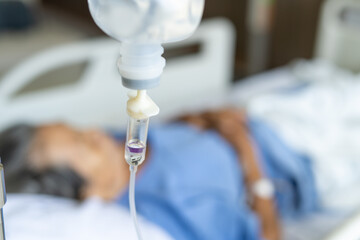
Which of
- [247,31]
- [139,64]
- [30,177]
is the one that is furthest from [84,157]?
[247,31]

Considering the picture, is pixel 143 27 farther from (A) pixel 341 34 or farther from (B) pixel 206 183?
(A) pixel 341 34

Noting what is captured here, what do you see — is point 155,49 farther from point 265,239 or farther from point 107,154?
point 265,239

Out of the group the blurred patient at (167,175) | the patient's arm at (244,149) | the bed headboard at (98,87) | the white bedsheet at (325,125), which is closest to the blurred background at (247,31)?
the bed headboard at (98,87)

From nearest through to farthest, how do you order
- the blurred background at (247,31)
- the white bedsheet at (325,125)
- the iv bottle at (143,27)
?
the iv bottle at (143,27) < the white bedsheet at (325,125) < the blurred background at (247,31)

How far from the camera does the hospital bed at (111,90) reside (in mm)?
1394

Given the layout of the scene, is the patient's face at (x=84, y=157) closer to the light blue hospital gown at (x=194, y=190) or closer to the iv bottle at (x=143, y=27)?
the light blue hospital gown at (x=194, y=190)

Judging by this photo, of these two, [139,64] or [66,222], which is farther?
[66,222]

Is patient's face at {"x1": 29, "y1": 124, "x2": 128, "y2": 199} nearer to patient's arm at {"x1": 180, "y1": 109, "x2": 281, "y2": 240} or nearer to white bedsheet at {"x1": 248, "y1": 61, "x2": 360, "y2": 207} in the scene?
patient's arm at {"x1": 180, "y1": 109, "x2": 281, "y2": 240}

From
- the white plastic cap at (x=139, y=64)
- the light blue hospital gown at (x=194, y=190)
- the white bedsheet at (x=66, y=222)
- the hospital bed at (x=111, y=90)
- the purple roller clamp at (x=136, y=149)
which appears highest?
the white plastic cap at (x=139, y=64)

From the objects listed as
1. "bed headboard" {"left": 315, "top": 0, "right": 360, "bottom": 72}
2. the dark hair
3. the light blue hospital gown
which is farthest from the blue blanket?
"bed headboard" {"left": 315, "top": 0, "right": 360, "bottom": 72}

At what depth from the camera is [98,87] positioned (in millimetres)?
1580

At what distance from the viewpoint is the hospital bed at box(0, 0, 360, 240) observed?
1.39 meters

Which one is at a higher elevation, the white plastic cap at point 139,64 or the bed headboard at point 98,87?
the white plastic cap at point 139,64

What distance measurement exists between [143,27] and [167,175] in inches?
31.1
